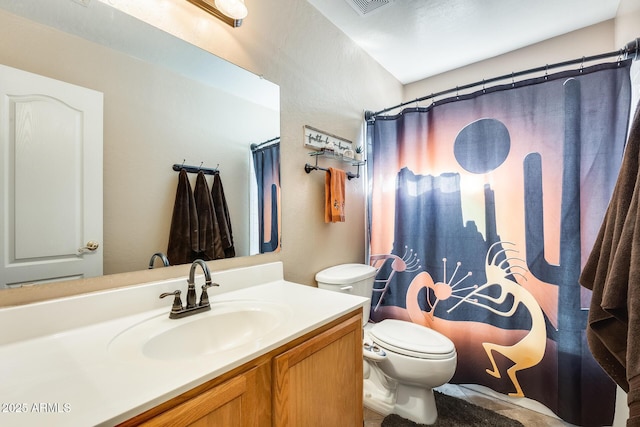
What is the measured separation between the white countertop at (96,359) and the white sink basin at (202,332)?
0.10 feet

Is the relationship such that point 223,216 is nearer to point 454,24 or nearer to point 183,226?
point 183,226

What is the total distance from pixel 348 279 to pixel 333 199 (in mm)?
484

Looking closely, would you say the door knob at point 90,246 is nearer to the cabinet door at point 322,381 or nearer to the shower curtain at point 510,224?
the cabinet door at point 322,381

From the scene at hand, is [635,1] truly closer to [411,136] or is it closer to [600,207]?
[600,207]

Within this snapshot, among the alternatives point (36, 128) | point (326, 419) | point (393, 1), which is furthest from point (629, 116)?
point (36, 128)

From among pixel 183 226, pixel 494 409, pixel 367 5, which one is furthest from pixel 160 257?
pixel 494 409

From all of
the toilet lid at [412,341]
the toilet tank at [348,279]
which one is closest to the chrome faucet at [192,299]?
the toilet tank at [348,279]

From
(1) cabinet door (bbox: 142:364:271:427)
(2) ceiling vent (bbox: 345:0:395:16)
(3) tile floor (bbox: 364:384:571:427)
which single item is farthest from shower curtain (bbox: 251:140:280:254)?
(3) tile floor (bbox: 364:384:571:427)

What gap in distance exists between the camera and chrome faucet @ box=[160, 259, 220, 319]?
3.05ft

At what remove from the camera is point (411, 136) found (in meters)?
1.97

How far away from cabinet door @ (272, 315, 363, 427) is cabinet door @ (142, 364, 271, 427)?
42mm

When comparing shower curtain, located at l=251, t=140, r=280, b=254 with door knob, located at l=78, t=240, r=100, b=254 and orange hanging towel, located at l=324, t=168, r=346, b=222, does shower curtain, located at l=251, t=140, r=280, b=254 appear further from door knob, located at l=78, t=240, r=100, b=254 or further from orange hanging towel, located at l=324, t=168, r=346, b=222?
door knob, located at l=78, t=240, r=100, b=254

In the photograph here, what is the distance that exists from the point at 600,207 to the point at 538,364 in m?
0.91

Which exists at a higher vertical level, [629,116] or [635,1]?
Result: [635,1]
